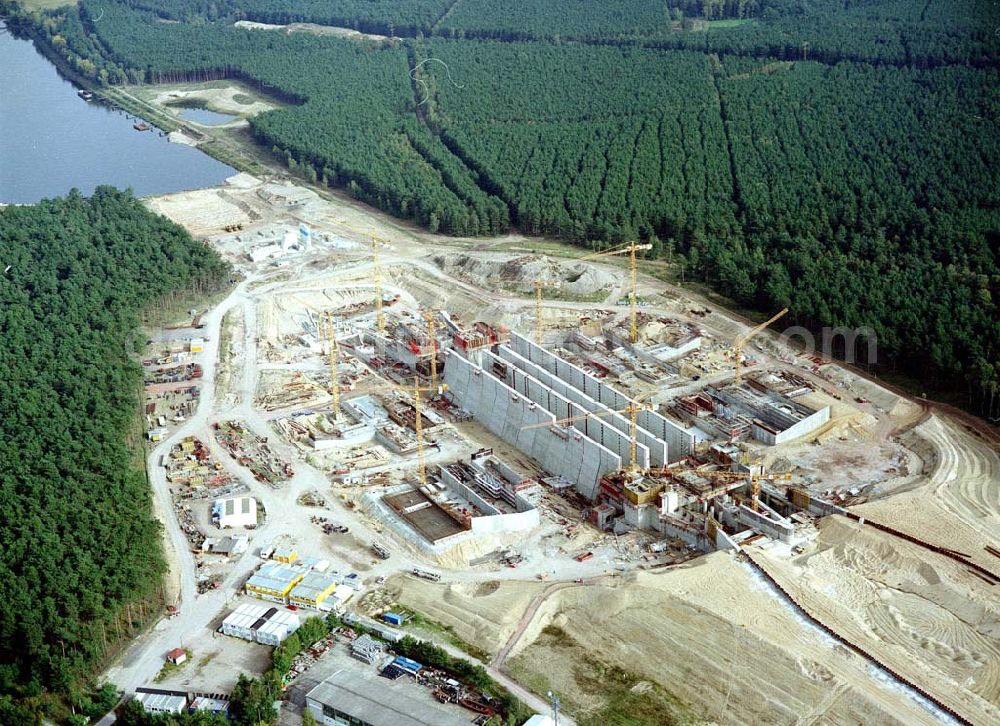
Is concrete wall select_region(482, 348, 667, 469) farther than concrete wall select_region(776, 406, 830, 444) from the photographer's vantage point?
No

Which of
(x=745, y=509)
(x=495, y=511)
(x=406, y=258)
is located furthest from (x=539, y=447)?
(x=406, y=258)

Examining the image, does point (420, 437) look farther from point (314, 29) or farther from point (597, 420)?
point (314, 29)

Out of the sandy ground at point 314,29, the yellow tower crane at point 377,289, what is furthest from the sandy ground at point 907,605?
the sandy ground at point 314,29

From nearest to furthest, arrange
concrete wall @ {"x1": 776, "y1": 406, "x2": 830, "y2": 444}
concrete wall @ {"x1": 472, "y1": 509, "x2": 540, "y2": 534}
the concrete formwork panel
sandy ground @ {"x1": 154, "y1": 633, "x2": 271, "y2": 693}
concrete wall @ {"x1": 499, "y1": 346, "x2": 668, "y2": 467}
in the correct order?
sandy ground @ {"x1": 154, "y1": 633, "x2": 271, "y2": 693}
concrete wall @ {"x1": 472, "y1": 509, "x2": 540, "y2": 534}
the concrete formwork panel
concrete wall @ {"x1": 499, "y1": 346, "x2": 668, "y2": 467}
concrete wall @ {"x1": 776, "y1": 406, "x2": 830, "y2": 444}

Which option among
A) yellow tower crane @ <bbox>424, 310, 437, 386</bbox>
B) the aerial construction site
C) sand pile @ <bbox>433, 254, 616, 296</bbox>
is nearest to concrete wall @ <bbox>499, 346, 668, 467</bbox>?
the aerial construction site

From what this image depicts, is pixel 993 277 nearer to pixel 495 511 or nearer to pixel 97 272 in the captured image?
pixel 495 511

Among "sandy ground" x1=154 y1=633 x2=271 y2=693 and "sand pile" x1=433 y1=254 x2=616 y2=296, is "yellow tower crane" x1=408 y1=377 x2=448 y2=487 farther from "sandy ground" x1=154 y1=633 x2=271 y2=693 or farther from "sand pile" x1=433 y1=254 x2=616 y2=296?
"sand pile" x1=433 y1=254 x2=616 y2=296

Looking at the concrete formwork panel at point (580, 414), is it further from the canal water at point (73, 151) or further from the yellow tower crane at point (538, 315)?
the canal water at point (73, 151)
